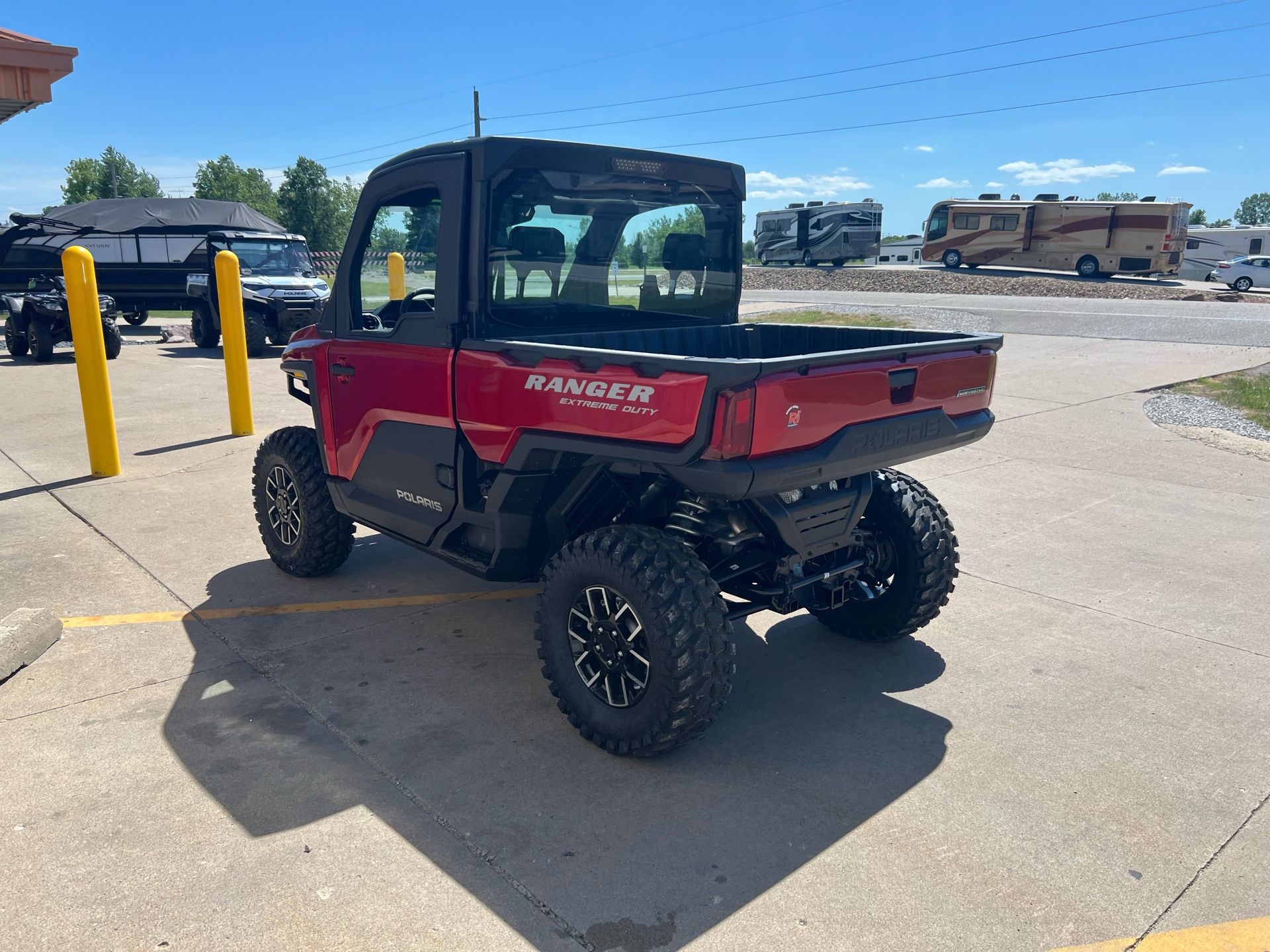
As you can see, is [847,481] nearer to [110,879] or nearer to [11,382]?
[110,879]

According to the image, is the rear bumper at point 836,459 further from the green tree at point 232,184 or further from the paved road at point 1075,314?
the green tree at point 232,184

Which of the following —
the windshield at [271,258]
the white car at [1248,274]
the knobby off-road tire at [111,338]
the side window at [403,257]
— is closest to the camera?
the side window at [403,257]

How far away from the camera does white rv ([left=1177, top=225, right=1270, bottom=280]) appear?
4506cm

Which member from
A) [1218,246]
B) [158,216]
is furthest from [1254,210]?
[158,216]

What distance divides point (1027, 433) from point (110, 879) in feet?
28.9

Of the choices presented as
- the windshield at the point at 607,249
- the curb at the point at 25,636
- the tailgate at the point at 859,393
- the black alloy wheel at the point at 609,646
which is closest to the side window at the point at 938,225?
the windshield at the point at 607,249

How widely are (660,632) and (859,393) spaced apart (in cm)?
106

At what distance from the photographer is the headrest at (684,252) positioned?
183 inches

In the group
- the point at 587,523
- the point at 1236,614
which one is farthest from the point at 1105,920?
the point at 1236,614

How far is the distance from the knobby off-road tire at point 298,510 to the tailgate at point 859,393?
288 cm

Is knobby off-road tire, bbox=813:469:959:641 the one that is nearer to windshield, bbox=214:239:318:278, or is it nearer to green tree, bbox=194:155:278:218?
windshield, bbox=214:239:318:278

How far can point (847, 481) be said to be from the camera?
13.0 feet

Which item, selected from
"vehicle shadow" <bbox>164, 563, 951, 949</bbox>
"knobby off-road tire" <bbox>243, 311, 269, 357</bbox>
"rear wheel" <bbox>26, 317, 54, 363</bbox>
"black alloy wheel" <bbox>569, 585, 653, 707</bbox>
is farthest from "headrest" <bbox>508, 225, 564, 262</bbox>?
"rear wheel" <bbox>26, 317, 54, 363</bbox>

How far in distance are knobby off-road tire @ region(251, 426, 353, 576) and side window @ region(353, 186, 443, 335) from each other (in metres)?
0.93
